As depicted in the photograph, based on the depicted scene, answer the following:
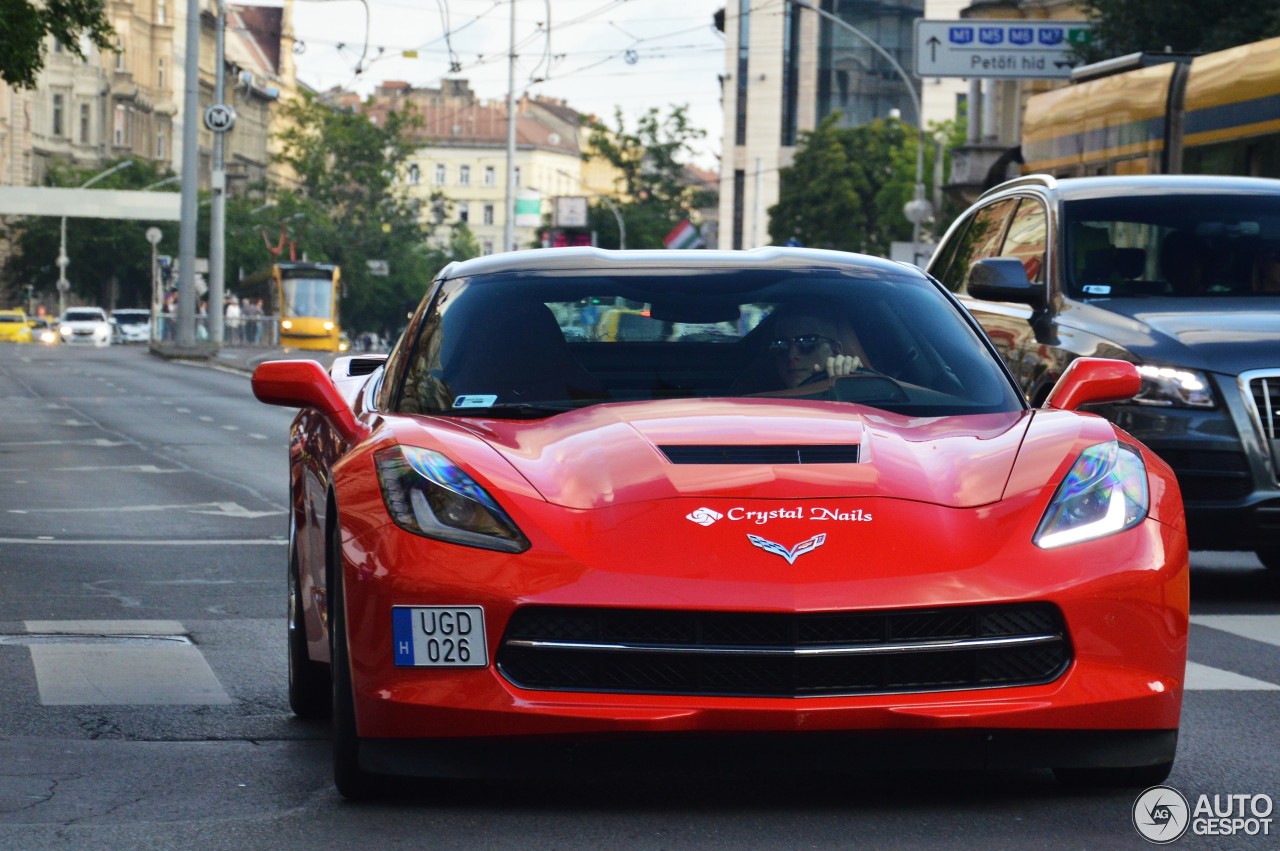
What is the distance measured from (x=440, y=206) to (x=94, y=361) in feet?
235

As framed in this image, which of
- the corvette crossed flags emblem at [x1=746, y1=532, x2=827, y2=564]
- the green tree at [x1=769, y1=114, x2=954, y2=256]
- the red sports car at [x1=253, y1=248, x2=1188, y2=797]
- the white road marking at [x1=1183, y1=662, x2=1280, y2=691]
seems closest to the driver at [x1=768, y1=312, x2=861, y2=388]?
the red sports car at [x1=253, y1=248, x2=1188, y2=797]

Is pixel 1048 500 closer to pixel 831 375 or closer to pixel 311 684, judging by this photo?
pixel 831 375

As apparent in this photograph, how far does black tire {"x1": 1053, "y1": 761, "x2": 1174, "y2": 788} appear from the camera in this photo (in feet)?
17.5

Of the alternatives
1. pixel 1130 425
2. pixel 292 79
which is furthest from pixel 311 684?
pixel 292 79

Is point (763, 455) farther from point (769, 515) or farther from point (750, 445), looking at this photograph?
point (769, 515)

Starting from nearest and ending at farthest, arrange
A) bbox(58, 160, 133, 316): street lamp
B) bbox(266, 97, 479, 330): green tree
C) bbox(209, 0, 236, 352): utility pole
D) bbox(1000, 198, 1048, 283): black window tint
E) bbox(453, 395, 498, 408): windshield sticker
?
1. bbox(453, 395, 498, 408): windshield sticker
2. bbox(1000, 198, 1048, 283): black window tint
3. bbox(209, 0, 236, 352): utility pole
4. bbox(58, 160, 133, 316): street lamp
5. bbox(266, 97, 479, 330): green tree

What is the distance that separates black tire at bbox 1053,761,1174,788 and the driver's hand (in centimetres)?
126

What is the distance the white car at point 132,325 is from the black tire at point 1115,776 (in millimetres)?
93306

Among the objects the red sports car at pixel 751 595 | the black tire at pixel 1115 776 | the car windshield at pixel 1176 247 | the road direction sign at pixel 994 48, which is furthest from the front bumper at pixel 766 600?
the road direction sign at pixel 994 48

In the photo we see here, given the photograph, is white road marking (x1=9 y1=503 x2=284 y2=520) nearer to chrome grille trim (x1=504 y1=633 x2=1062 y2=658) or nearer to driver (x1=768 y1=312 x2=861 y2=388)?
driver (x1=768 y1=312 x2=861 y2=388)

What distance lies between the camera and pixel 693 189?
12400cm

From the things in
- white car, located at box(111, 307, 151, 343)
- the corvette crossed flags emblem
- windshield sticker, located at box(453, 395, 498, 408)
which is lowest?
white car, located at box(111, 307, 151, 343)

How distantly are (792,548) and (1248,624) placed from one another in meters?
4.96

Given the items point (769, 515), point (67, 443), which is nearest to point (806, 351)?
point (769, 515)
